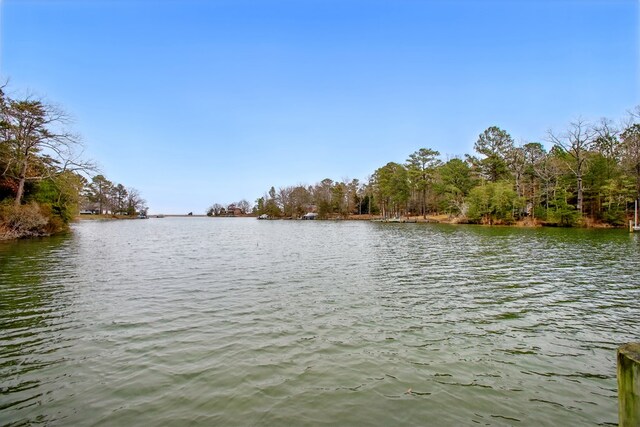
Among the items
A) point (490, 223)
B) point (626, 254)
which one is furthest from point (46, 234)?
point (490, 223)

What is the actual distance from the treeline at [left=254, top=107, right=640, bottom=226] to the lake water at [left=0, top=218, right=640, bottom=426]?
46.0m

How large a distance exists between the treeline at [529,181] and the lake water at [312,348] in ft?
151

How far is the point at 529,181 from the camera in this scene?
208 ft

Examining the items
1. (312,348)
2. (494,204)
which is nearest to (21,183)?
(312,348)

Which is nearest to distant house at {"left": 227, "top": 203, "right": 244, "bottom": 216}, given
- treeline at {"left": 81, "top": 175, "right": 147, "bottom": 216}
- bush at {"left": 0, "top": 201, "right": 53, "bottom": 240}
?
treeline at {"left": 81, "top": 175, "right": 147, "bottom": 216}

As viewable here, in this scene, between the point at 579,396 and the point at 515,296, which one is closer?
the point at 579,396

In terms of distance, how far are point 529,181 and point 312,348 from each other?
2762 inches

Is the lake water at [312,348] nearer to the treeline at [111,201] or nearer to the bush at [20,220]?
the bush at [20,220]

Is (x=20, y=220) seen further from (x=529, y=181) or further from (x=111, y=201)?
(x=111, y=201)

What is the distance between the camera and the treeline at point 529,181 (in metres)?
49.7

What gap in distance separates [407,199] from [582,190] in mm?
39157

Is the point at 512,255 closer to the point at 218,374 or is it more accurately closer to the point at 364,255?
the point at 364,255

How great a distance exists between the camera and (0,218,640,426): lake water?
14.9 feet

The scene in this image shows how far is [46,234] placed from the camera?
34.5 meters
